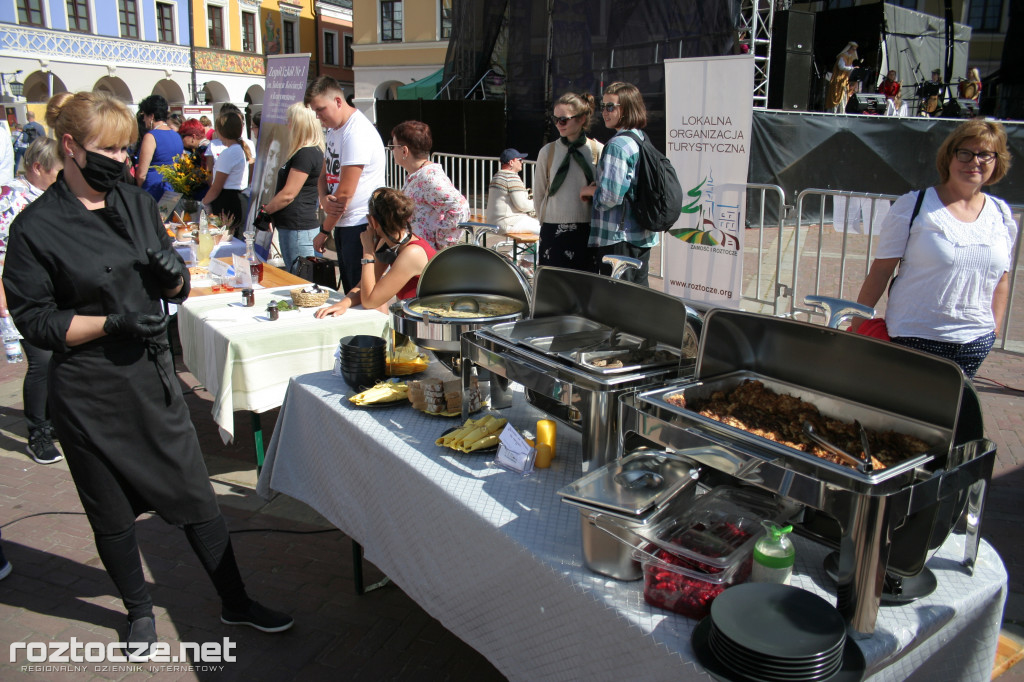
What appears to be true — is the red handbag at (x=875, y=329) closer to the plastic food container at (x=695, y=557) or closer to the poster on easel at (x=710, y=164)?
the plastic food container at (x=695, y=557)

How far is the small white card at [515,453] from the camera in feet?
6.66

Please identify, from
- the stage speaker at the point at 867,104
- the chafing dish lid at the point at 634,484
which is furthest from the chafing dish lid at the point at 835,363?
the stage speaker at the point at 867,104

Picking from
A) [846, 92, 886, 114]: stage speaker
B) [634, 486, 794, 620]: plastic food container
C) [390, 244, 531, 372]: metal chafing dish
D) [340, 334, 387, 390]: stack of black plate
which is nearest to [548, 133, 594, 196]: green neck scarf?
[390, 244, 531, 372]: metal chafing dish

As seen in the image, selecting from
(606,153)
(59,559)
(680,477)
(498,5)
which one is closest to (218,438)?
(59,559)

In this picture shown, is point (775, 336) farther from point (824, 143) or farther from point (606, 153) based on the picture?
point (824, 143)

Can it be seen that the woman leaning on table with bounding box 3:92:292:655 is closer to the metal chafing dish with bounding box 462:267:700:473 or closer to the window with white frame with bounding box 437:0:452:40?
the metal chafing dish with bounding box 462:267:700:473

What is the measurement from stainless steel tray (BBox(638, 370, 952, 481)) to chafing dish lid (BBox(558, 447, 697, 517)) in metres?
0.11

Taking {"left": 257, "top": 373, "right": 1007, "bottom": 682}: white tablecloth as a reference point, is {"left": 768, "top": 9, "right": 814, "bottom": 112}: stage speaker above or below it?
above

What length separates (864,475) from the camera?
1352 millimetres

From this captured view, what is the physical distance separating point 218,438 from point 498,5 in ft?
41.0

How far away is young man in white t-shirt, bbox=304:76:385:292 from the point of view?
4.77 metres

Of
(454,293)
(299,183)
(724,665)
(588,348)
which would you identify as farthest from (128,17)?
(724,665)

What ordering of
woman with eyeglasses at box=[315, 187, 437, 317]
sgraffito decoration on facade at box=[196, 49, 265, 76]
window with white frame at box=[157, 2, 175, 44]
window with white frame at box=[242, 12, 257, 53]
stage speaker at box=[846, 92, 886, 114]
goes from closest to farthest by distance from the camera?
woman with eyeglasses at box=[315, 187, 437, 317] < stage speaker at box=[846, 92, 886, 114] < window with white frame at box=[157, 2, 175, 44] < sgraffito decoration on facade at box=[196, 49, 265, 76] < window with white frame at box=[242, 12, 257, 53]

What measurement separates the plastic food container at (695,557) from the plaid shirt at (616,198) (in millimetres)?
3104
